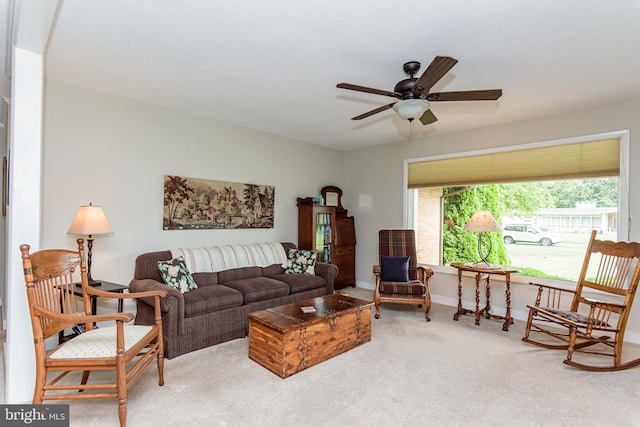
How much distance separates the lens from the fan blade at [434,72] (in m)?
1.93

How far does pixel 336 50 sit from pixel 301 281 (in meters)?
2.70

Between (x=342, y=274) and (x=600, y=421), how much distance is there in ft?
12.6

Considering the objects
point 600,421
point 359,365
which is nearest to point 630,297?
point 600,421

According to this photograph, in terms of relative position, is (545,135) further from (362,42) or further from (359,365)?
(359,365)

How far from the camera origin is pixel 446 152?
4.92 m

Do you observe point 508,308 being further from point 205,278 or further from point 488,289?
point 205,278

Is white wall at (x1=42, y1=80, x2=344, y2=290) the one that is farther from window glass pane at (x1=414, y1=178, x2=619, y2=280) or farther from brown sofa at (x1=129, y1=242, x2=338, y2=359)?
window glass pane at (x1=414, y1=178, x2=619, y2=280)

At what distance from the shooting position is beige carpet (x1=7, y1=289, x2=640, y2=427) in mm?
2092

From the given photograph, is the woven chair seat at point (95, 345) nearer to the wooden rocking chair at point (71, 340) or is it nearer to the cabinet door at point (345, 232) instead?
the wooden rocking chair at point (71, 340)

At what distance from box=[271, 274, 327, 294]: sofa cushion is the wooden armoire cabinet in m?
0.88

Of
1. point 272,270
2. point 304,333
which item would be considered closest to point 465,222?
point 272,270

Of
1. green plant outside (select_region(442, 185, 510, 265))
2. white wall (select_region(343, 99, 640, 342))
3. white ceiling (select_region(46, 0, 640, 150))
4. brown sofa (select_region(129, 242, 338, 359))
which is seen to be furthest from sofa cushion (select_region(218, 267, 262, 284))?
green plant outside (select_region(442, 185, 510, 265))

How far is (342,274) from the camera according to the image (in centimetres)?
567

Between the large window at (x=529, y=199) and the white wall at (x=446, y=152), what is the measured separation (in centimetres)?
12
